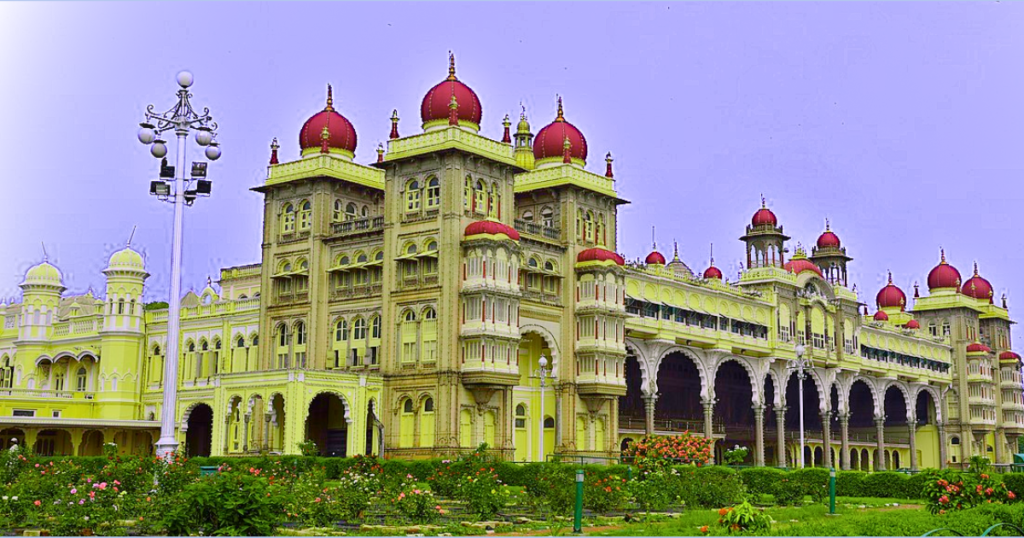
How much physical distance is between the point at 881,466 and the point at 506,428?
43821 mm

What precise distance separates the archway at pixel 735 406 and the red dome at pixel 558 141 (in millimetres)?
23506

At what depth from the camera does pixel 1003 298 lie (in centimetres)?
10925

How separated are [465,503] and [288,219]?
31.3 meters

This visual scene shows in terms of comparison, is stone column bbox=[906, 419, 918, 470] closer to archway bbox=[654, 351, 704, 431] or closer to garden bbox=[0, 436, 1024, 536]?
archway bbox=[654, 351, 704, 431]

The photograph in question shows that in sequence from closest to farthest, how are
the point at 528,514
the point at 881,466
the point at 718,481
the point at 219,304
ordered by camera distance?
1. the point at 528,514
2. the point at 718,481
3. the point at 219,304
4. the point at 881,466

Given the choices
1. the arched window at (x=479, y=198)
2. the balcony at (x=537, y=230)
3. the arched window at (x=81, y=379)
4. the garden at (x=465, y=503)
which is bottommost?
the garden at (x=465, y=503)

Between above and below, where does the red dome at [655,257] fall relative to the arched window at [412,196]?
above

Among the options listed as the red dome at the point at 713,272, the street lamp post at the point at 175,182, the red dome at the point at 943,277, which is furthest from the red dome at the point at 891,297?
the street lamp post at the point at 175,182

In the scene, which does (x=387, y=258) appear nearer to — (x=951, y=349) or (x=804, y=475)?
(x=804, y=475)

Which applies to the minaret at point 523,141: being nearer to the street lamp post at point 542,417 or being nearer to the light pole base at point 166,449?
the street lamp post at point 542,417

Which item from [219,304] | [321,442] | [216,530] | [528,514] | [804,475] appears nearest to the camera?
[216,530]

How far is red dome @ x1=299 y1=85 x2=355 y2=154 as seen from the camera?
59406 millimetres

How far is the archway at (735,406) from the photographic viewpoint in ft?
255

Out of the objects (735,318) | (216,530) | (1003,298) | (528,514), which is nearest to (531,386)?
(735,318)
